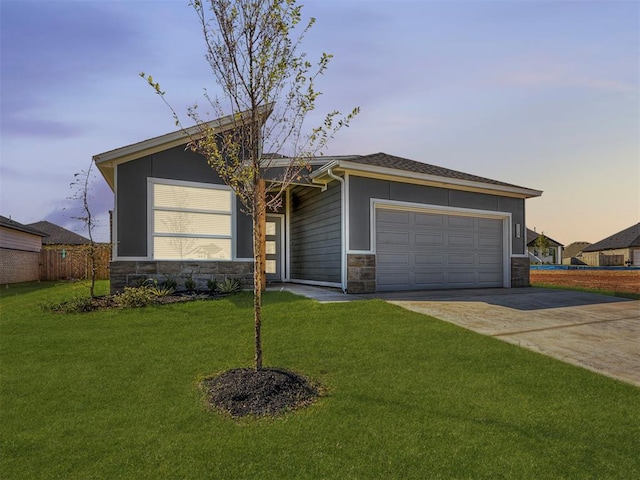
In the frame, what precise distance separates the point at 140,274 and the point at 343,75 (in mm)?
6700

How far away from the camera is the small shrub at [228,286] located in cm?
882

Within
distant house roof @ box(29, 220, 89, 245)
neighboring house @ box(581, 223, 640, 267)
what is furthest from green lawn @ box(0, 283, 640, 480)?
neighboring house @ box(581, 223, 640, 267)

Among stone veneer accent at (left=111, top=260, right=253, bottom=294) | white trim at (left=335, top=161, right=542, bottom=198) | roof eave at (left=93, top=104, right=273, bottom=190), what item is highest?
roof eave at (left=93, top=104, right=273, bottom=190)

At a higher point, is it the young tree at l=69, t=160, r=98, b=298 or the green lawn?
the young tree at l=69, t=160, r=98, b=298

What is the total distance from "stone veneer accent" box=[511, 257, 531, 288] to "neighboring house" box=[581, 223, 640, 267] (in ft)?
104

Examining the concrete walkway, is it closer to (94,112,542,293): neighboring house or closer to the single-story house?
(94,112,542,293): neighboring house

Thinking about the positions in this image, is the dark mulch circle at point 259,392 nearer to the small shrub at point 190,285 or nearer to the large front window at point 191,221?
the small shrub at point 190,285

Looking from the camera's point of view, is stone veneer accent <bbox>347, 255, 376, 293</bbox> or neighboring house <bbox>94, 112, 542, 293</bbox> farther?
stone veneer accent <bbox>347, 255, 376, 293</bbox>

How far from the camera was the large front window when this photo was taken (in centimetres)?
916

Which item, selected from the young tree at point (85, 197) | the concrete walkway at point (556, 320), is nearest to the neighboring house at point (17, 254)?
the young tree at point (85, 197)

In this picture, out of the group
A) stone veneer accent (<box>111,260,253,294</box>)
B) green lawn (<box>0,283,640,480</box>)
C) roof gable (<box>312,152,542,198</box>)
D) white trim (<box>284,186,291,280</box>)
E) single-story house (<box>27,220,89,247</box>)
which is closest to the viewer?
green lawn (<box>0,283,640,480</box>)

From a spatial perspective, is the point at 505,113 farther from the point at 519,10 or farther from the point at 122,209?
the point at 122,209

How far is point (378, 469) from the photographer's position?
2371mm

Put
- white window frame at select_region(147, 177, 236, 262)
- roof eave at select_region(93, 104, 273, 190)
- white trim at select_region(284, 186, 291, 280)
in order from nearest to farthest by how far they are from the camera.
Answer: roof eave at select_region(93, 104, 273, 190) < white window frame at select_region(147, 177, 236, 262) < white trim at select_region(284, 186, 291, 280)
